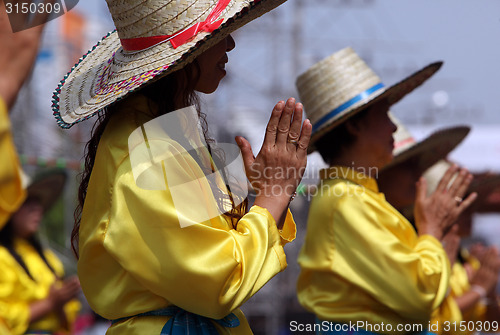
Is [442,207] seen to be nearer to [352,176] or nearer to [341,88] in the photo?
[352,176]

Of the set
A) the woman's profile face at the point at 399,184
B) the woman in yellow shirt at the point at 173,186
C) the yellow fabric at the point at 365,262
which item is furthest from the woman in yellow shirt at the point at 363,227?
the woman in yellow shirt at the point at 173,186

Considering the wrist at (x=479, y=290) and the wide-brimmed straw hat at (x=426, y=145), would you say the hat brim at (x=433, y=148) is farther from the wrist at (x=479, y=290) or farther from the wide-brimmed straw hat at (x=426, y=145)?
the wrist at (x=479, y=290)

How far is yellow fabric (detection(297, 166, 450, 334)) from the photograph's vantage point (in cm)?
265

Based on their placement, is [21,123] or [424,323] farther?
[21,123]

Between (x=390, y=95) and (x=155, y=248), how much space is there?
201 cm

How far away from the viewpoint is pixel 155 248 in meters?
1.53

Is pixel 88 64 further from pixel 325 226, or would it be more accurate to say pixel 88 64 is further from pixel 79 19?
pixel 79 19

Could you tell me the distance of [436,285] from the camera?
2693 millimetres

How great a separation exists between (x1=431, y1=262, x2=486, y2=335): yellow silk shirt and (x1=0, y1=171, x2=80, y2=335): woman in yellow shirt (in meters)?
2.50

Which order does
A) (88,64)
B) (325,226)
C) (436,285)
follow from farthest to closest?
(325,226) < (436,285) < (88,64)

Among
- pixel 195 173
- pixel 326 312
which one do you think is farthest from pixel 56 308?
pixel 195 173

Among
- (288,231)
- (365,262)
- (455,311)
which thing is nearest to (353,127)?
(365,262)

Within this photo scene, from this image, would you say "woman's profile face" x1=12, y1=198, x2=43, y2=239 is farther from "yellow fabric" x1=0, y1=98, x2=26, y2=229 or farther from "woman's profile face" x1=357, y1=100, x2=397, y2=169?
"yellow fabric" x1=0, y1=98, x2=26, y2=229

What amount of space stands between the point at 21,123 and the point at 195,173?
20.1ft
